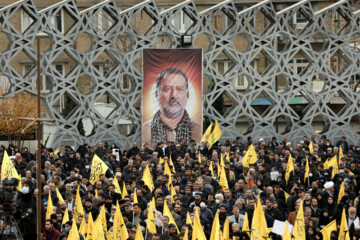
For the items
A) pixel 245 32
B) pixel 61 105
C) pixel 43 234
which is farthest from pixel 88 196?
pixel 61 105

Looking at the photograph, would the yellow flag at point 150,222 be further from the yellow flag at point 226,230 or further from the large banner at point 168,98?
the large banner at point 168,98

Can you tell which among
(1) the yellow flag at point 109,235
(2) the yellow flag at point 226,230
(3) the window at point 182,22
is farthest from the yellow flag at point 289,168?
(3) the window at point 182,22

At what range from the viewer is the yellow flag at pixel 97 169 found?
2915 centimetres

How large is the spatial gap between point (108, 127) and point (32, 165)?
11.3 meters

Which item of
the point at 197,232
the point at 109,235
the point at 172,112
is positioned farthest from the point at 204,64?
the point at 197,232

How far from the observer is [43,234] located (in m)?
22.4

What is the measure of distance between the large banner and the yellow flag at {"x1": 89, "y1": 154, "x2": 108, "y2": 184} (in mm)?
10910

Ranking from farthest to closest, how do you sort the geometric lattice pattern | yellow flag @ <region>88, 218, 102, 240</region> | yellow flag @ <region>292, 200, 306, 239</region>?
1. the geometric lattice pattern
2. yellow flag @ <region>292, 200, 306, 239</region>
3. yellow flag @ <region>88, 218, 102, 240</region>

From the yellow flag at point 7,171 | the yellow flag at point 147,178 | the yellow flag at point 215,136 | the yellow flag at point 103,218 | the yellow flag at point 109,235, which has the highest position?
the yellow flag at point 215,136

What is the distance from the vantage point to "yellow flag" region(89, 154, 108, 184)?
29150mm

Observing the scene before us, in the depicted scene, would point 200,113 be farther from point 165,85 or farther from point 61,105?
point 61,105

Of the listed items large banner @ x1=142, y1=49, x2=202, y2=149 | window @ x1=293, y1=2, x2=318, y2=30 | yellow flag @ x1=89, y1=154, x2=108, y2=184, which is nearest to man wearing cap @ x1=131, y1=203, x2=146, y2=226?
yellow flag @ x1=89, y1=154, x2=108, y2=184

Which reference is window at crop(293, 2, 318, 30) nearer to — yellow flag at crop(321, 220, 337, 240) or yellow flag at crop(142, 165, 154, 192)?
yellow flag at crop(142, 165, 154, 192)

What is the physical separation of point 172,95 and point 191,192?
49.4ft
